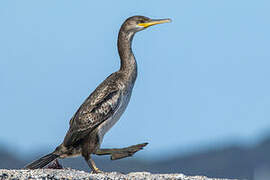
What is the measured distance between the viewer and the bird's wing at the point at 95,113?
13.4 meters

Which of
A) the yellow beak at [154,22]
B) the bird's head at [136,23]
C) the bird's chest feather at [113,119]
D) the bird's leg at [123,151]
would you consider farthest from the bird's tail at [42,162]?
the yellow beak at [154,22]

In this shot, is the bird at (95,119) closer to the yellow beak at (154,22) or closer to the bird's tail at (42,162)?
the bird's tail at (42,162)

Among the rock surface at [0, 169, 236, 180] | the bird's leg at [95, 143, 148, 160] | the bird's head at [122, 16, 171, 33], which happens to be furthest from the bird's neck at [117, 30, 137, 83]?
the rock surface at [0, 169, 236, 180]

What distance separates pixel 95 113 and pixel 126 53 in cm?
169

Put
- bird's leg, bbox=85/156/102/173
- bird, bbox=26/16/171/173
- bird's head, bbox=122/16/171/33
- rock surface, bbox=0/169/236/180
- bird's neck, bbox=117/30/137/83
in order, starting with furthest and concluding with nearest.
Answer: bird's head, bbox=122/16/171/33
bird's neck, bbox=117/30/137/83
bird, bbox=26/16/171/173
bird's leg, bbox=85/156/102/173
rock surface, bbox=0/169/236/180

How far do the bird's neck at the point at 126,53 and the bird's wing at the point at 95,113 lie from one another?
2.45ft

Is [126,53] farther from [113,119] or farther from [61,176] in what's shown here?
[61,176]

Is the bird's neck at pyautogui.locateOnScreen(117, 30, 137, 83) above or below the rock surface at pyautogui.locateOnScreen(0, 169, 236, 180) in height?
above

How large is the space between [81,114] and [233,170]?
58.2 m

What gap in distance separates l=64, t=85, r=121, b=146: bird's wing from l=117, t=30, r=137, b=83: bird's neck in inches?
29.4

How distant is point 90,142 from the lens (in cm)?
1334

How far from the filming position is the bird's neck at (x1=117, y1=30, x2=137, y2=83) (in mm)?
14195

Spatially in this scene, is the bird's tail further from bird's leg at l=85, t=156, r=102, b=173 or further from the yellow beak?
the yellow beak

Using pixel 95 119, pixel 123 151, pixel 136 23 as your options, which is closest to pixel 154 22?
pixel 136 23
